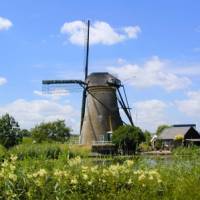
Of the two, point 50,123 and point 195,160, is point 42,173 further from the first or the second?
point 50,123

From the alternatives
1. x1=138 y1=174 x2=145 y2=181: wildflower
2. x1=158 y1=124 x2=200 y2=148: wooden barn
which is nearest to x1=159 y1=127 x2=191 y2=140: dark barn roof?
x1=158 y1=124 x2=200 y2=148: wooden barn

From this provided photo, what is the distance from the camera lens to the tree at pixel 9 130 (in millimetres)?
78500

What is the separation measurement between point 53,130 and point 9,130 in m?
23.9

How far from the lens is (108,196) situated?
6.47 meters

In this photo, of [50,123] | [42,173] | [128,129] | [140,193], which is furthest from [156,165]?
[50,123]

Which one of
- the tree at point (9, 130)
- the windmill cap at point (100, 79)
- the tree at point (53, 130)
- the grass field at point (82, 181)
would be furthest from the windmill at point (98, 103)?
the grass field at point (82, 181)

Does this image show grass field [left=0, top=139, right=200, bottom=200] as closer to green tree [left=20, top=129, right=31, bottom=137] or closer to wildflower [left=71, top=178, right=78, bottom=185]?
wildflower [left=71, top=178, right=78, bottom=185]

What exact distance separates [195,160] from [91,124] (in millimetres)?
52915

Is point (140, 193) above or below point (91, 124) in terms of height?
below

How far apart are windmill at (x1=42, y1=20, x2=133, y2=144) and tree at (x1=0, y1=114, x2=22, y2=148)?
18063 mm

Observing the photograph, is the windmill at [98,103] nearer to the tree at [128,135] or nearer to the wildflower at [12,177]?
the tree at [128,135]

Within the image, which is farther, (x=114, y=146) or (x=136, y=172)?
(x=114, y=146)

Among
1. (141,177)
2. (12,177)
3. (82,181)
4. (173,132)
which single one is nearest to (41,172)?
(12,177)

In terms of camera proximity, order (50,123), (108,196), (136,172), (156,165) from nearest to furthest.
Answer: (108,196), (136,172), (156,165), (50,123)
